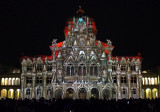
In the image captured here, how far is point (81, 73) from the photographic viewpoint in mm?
60750

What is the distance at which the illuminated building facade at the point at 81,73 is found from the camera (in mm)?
59656

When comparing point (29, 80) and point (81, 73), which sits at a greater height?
point (81, 73)

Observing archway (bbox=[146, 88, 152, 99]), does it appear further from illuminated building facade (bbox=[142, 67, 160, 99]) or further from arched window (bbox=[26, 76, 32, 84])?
arched window (bbox=[26, 76, 32, 84])

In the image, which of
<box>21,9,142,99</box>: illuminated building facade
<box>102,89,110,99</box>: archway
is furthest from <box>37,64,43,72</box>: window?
<box>102,89,110,99</box>: archway

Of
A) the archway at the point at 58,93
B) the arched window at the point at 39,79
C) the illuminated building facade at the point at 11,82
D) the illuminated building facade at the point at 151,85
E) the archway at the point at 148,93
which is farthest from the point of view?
the illuminated building facade at the point at 11,82

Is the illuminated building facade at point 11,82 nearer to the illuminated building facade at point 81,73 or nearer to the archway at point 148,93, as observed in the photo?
the illuminated building facade at point 81,73

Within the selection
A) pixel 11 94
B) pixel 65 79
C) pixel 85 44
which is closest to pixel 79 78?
pixel 65 79

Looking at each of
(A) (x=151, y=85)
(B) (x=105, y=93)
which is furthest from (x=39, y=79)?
(A) (x=151, y=85)

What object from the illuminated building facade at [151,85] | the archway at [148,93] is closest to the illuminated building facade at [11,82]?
the illuminated building facade at [151,85]

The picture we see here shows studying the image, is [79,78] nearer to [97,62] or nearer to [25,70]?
[97,62]

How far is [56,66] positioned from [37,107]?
151 feet

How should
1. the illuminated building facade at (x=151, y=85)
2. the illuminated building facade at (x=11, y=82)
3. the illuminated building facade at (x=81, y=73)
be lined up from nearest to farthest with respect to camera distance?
the illuminated building facade at (x=81, y=73) < the illuminated building facade at (x=151, y=85) < the illuminated building facade at (x=11, y=82)

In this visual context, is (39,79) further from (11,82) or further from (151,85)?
(151,85)

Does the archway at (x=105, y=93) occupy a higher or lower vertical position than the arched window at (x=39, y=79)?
lower
